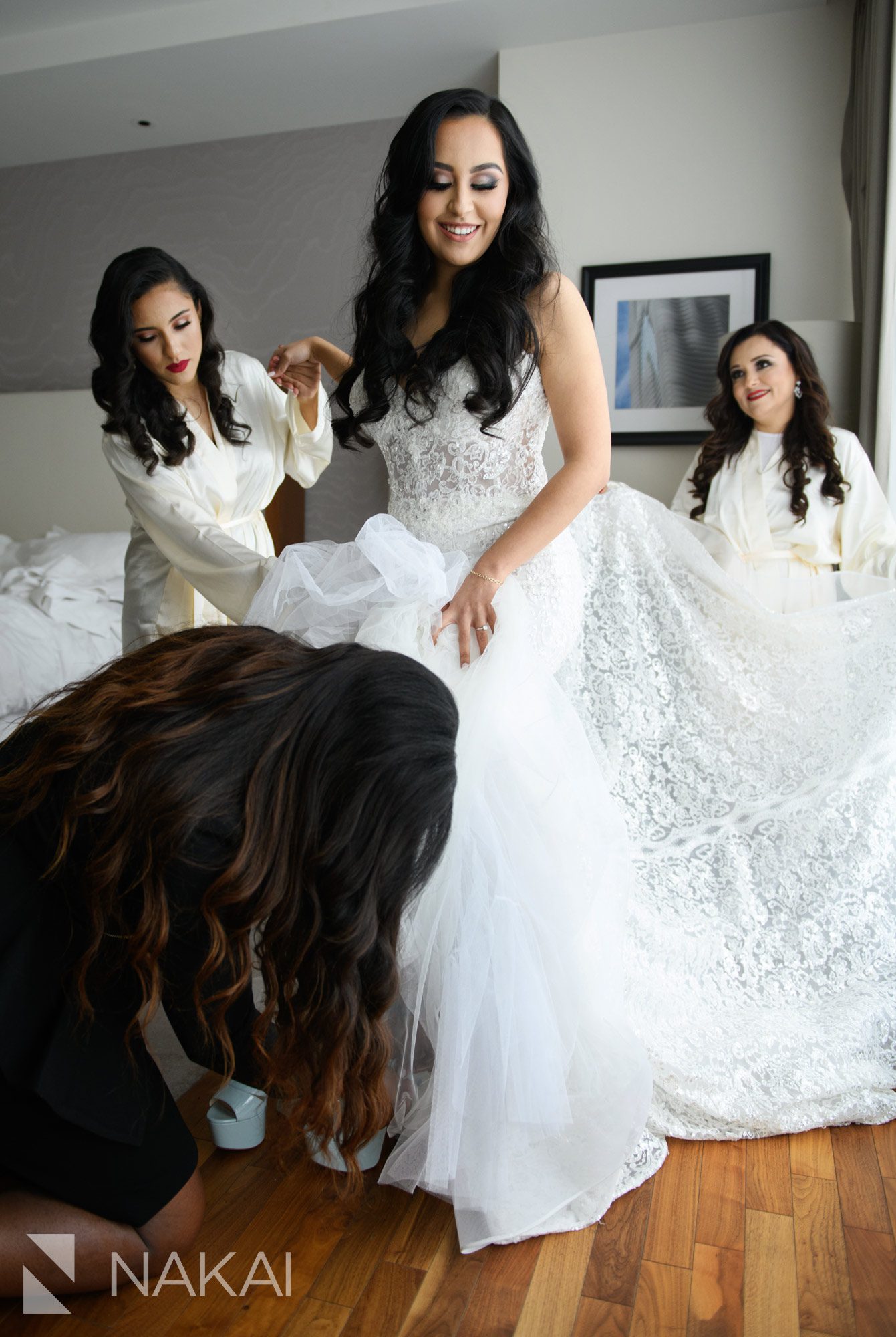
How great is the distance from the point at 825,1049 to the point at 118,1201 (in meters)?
1.04

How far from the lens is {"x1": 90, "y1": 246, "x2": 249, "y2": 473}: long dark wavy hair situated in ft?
6.83

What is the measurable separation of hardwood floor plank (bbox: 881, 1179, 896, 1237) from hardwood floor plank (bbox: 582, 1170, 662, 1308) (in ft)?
1.02

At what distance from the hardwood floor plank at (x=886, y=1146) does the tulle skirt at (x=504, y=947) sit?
0.32 m

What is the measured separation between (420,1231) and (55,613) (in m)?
2.57

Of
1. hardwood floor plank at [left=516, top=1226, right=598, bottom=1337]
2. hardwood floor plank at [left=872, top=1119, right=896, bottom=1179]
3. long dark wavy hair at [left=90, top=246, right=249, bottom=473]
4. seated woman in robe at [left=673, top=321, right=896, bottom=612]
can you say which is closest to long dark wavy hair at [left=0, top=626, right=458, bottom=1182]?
hardwood floor plank at [left=516, top=1226, right=598, bottom=1337]

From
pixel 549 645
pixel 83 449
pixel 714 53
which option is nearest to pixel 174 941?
pixel 549 645

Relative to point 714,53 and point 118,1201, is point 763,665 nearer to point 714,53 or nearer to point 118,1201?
point 118,1201

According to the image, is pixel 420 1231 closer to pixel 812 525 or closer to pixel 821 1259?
pixel 821 1259

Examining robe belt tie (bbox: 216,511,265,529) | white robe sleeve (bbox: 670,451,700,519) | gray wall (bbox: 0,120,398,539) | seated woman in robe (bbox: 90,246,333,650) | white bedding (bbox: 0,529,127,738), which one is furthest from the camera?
gray wall (bbox: 0,120,398,539)

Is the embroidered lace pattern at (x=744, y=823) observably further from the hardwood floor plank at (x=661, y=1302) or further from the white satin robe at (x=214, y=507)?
the white satin robe at (x=214, y=507)

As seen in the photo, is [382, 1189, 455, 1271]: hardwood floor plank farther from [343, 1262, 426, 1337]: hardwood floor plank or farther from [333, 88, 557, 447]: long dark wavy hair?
[333, 88, 557, 447]: long dark wavy hair

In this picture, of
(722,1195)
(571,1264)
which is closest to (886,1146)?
(722,1195)

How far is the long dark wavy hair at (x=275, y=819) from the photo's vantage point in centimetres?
100

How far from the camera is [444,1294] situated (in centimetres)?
122
